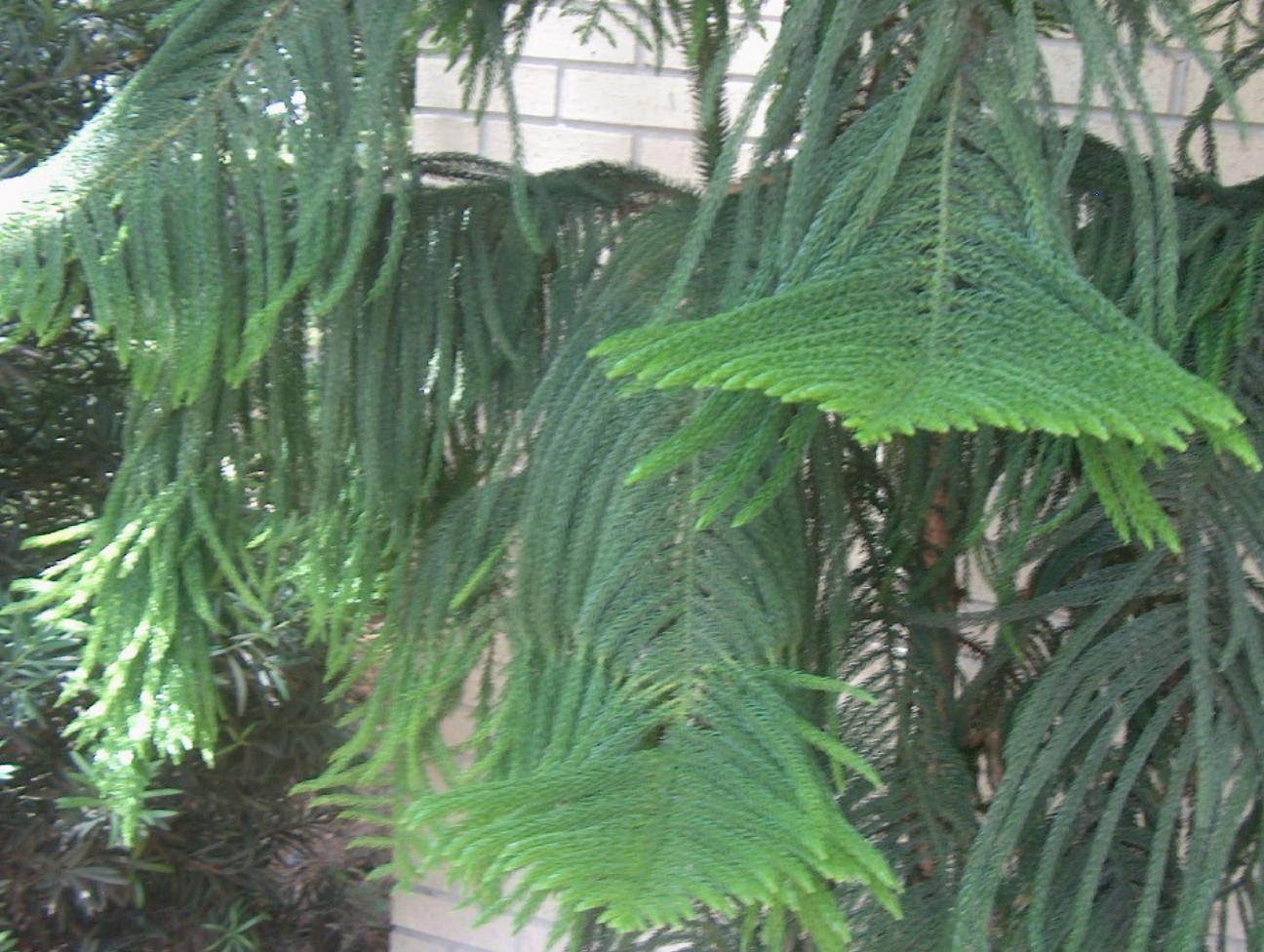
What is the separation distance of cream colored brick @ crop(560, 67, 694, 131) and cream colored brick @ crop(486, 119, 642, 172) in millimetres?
27

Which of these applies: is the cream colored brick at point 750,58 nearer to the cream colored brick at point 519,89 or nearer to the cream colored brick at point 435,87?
the cream colored brick at point 519,89

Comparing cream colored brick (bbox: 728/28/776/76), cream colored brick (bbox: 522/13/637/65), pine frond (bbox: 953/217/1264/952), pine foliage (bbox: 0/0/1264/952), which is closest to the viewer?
pine foliage (bbox: 0/0/1264/952)

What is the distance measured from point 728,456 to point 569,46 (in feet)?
4.75

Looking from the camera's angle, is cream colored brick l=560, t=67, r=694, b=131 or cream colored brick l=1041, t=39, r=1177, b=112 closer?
cream colored brick l=1041, t=39, r=1177, b=112

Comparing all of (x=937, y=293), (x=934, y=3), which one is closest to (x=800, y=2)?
(x=934, y=3)

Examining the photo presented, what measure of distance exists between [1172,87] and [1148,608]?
102 cm

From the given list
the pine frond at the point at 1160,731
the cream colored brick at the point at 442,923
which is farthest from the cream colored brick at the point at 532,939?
the pine frond at the point at 1160,731

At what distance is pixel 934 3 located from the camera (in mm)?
748

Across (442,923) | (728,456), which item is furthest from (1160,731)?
(442,923)

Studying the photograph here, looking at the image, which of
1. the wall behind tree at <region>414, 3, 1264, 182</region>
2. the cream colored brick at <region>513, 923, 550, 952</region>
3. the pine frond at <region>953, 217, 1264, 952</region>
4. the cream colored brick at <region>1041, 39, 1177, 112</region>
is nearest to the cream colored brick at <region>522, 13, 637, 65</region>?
the wall behind tree at <region>414, 3, 1264, 182</region>

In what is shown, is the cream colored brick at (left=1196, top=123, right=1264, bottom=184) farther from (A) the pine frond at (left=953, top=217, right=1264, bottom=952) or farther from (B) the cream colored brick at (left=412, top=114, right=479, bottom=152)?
(B) the cream colored brick at (left=412, top=114, right=479, bottom=152)

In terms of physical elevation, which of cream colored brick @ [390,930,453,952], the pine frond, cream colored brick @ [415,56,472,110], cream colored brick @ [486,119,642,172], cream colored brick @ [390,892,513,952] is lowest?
cream colored brick @ [390,930,453,952]

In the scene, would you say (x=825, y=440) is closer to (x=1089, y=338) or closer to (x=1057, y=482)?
(x=1057, y=482)

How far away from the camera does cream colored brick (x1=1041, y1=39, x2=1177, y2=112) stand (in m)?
1.63
